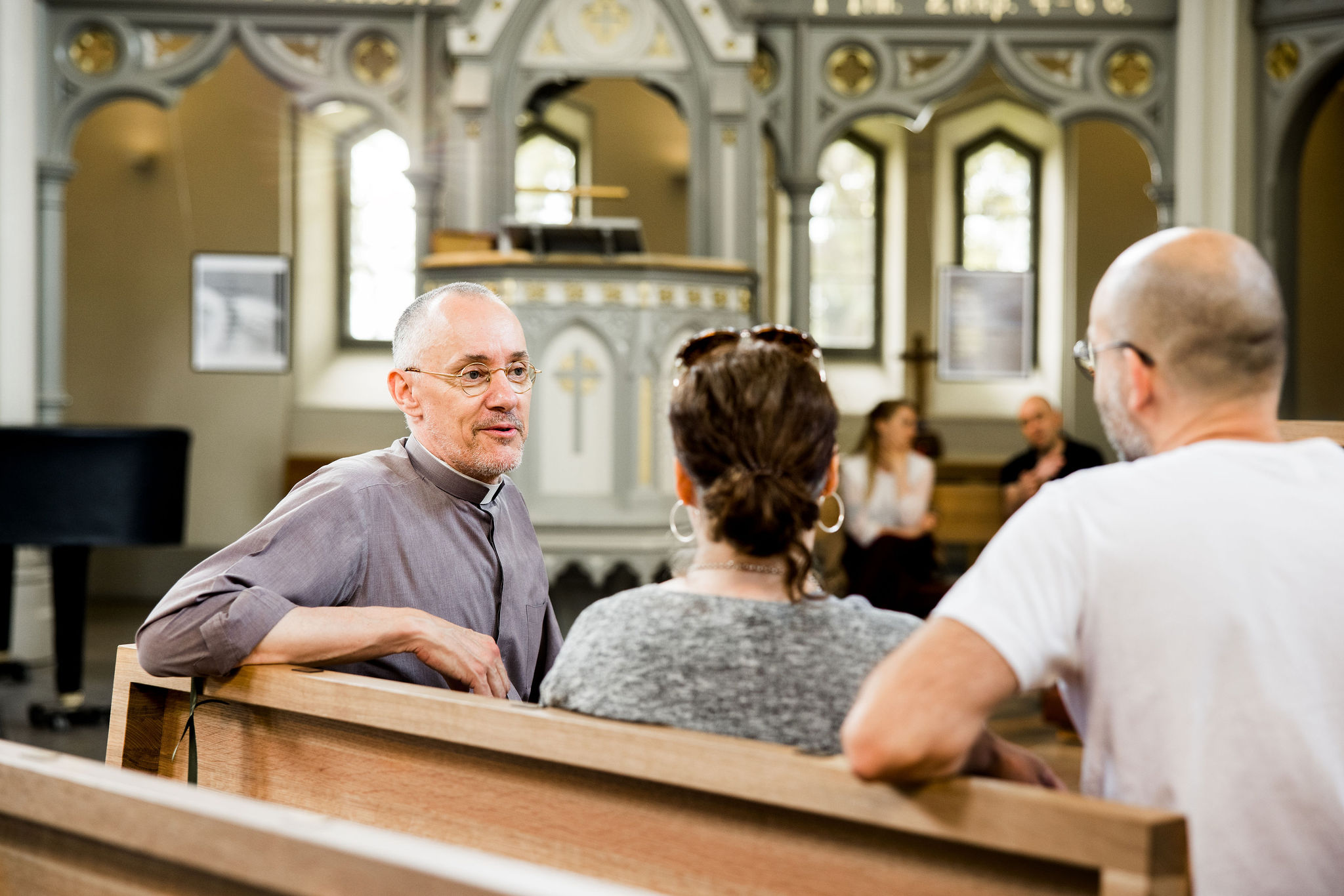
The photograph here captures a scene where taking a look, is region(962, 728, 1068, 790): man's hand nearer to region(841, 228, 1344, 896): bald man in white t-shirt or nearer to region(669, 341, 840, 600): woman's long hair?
region(841, 228, 1344, 896): bald man in white t-shirt

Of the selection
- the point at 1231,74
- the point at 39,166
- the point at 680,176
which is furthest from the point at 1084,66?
the point at 39,166

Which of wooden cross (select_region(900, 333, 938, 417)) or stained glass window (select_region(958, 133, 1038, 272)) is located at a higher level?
stained glass window (select_region(958, 133, 1038, 272))

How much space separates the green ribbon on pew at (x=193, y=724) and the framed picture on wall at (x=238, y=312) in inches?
334

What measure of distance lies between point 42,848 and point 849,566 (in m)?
5.77

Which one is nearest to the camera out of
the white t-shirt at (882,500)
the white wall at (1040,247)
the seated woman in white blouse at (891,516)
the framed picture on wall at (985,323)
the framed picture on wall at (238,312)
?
the seated woman in white blouse at (891,516)

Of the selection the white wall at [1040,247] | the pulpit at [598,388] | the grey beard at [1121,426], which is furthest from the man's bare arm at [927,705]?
the white wall at [1040,247]

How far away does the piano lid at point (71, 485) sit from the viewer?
547cm

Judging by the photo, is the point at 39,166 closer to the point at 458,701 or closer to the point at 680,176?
the point at 680,176

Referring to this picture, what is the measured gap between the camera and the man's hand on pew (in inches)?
75.2

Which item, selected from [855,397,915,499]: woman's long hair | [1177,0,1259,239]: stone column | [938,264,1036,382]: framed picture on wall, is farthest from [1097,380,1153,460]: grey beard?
[938,264,1036,382]: framed picture on wall

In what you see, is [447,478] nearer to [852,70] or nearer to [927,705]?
[927,705]

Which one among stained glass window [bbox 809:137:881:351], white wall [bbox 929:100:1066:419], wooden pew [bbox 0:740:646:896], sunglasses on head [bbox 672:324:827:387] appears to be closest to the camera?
wooden pew [bbox 0:740:646:896]

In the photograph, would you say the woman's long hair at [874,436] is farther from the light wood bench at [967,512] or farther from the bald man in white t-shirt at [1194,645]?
the bald man in white t-shirt at [1194,645]

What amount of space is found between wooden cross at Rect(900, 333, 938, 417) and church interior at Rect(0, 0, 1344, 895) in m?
0.07
